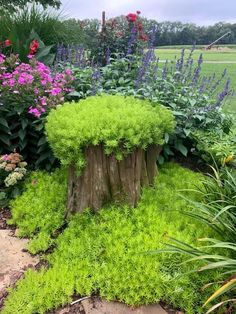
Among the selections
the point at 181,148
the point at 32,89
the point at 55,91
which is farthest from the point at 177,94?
the point at 32,89

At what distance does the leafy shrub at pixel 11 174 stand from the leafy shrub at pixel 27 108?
8.3 inches

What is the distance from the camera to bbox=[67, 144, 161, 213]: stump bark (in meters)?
2.64

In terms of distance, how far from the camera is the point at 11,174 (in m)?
3.28

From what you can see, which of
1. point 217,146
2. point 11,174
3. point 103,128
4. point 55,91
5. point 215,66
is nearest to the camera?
point 103,128

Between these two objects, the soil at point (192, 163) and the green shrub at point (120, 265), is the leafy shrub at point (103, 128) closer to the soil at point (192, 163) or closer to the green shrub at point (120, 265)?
the green shrub at point (120, 265)

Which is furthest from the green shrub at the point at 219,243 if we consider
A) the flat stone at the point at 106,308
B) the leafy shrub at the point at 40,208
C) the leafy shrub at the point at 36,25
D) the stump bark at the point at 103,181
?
the leafy shrub at the point at 36,25

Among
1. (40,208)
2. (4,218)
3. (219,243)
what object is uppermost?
(219,243)

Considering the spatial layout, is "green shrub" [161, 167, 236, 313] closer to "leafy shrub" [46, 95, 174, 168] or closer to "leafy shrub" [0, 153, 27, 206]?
"leafy shrub" [46, 95, 174, 168]

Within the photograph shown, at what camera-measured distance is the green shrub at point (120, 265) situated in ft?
6.91

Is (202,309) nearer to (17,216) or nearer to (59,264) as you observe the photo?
(59,264)

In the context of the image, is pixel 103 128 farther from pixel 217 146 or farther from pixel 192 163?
pixel 192 163

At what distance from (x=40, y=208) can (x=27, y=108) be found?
1056 millimetres

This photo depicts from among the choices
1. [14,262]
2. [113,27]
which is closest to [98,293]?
[14,262]

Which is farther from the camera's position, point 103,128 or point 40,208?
point 40,208
